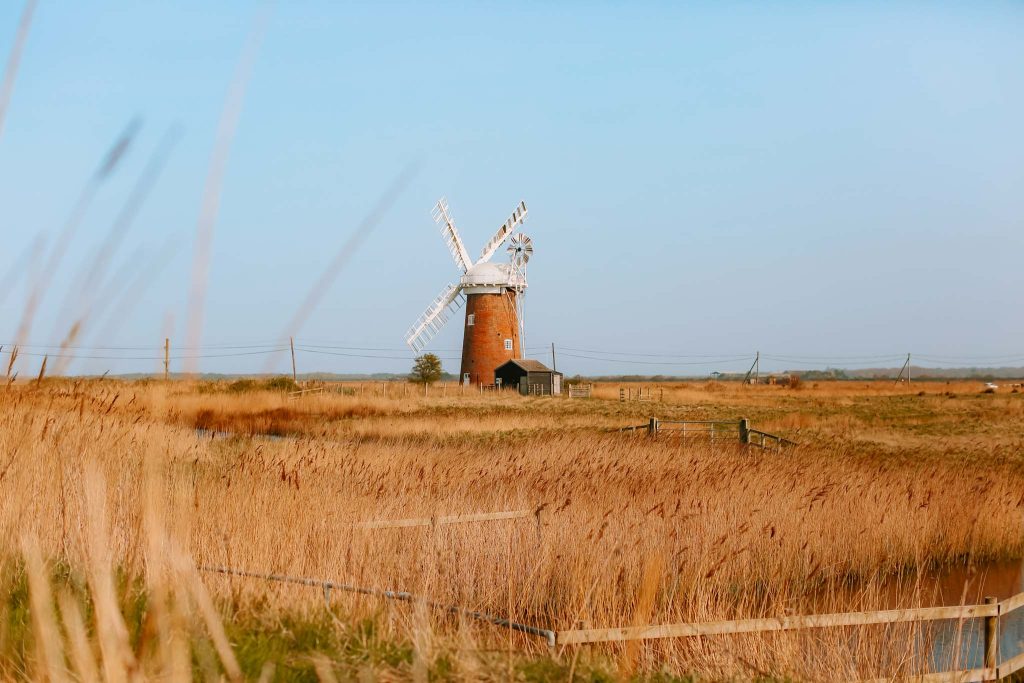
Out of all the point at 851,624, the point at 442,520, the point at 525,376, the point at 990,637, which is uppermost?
the point at 525,376

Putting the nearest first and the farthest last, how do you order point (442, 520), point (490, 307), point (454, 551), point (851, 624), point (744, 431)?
point (851, 624), point (454, 551), point (442, 520), point (744, 431), point (490, 307)

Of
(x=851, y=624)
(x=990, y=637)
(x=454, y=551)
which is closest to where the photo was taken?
(x=851, y=624)

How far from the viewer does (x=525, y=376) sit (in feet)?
144

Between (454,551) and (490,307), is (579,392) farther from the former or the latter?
(454,551)

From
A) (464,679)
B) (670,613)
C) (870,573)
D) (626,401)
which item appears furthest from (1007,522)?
(626,401)

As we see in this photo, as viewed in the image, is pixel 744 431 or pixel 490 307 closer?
pixel 744 431

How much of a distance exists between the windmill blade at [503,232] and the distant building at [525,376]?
17.6ft

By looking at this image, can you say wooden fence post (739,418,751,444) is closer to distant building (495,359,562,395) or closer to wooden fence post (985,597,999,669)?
wooden fence post (985,597,999,669)

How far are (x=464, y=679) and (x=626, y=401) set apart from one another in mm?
40609

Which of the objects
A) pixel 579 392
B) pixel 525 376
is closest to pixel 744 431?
pixel 525 376

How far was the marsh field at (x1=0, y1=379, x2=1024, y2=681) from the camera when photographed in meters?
2.98

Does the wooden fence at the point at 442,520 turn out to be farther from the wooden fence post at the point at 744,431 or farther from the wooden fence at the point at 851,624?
the wooden fence post at the point at 744,431

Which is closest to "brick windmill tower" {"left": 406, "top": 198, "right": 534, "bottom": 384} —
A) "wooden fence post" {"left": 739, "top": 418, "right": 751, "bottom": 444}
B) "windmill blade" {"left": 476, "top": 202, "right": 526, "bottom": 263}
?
"windmill blade" {"left": 476, "top": 202, "right": 526, "bottom": 263}

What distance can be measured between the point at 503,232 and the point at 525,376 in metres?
7.23
